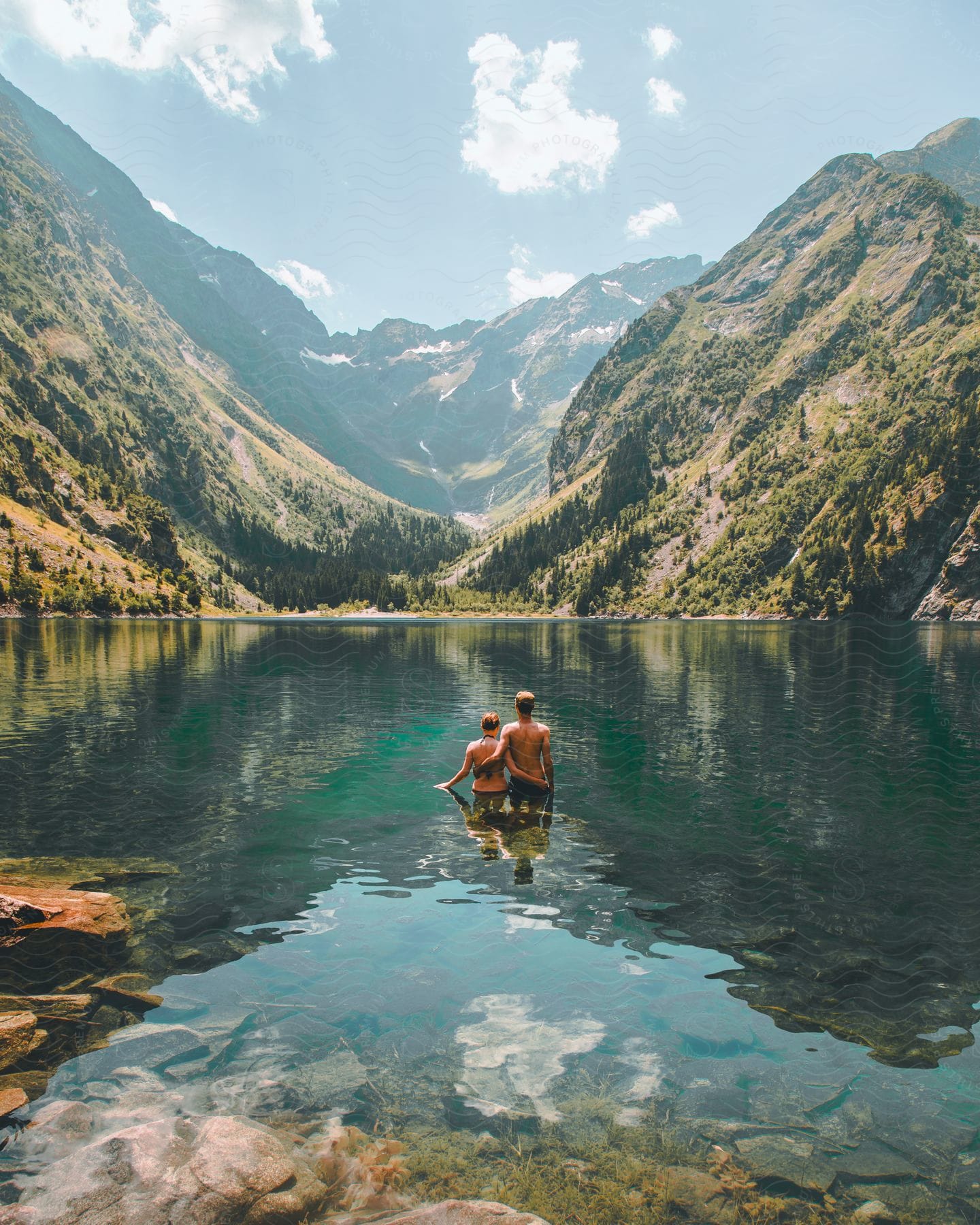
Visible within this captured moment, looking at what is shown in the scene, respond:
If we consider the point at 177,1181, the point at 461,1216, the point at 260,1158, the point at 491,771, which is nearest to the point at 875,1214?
the point at 461,1216

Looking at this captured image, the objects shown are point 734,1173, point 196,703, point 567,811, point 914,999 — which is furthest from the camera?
point 196,703

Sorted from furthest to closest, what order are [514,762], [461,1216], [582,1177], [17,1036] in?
[514,762], [17,1036], [582,1177], [461,1216]

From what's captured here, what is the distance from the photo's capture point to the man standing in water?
24.0 meters

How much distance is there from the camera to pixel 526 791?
24812 mm

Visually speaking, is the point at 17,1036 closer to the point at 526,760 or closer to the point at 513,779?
the point at 526,760

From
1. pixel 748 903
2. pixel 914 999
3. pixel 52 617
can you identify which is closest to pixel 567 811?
pixel 748 903

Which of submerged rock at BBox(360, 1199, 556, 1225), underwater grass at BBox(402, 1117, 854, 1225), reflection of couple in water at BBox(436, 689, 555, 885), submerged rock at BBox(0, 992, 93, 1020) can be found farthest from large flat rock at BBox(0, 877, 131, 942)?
reflection of couple in water at BBox(436, 689, 555, 885)

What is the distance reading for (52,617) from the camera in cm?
18288

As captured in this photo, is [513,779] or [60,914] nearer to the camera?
[60,914]

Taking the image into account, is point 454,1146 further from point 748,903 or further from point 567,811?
point 567,811

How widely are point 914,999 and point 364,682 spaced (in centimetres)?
5950

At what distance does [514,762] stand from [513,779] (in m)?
0.83

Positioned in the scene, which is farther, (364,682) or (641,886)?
(364,682)

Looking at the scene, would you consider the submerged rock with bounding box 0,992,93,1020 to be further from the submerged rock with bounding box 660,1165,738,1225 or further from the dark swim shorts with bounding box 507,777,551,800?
the dark swim shorts with bounding box 507,777,551,800
